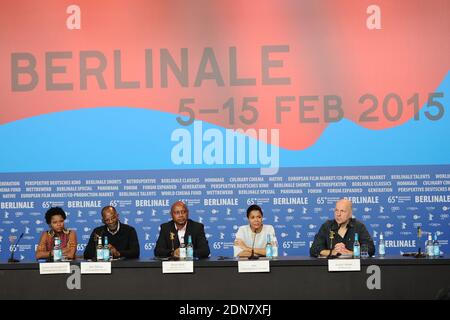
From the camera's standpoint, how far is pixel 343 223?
19.2ft

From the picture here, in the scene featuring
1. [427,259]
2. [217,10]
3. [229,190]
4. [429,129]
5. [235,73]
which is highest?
[217,10]

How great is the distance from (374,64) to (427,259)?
95.6 inches

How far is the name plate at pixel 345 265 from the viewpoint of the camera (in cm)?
499

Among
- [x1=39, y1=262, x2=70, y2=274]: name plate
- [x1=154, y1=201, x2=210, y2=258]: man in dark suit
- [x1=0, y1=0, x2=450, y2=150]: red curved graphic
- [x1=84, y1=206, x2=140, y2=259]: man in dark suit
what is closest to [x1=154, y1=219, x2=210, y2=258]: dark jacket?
[x1=154, y1=201, x2=210, y2=258]: man in dark suit

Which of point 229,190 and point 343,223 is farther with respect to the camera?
point 229,190

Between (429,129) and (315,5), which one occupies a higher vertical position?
(315,5)

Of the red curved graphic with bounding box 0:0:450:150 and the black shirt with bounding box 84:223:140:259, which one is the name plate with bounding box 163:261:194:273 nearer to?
the black shirt with bounding box 84:223:140:259

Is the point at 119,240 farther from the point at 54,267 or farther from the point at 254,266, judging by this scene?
the point at 254,266

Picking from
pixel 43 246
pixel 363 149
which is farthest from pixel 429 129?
pixel 43 246

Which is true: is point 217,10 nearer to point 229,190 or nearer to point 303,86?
point 303,86

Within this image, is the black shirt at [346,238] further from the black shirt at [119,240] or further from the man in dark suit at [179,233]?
the black shirt at [119,240]

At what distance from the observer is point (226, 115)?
699cm

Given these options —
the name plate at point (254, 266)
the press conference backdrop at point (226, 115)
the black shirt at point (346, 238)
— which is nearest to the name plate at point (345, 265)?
the name plate at point (254, 266)

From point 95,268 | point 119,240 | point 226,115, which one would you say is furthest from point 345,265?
point 226,115
